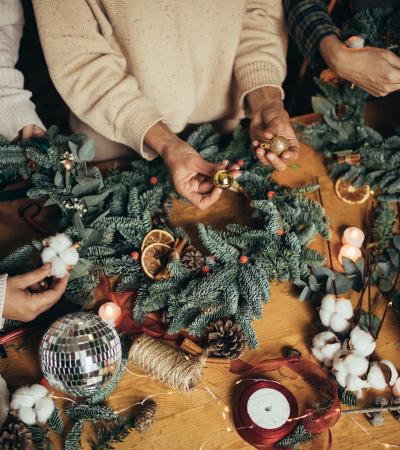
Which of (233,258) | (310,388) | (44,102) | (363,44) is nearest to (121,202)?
(233,258)

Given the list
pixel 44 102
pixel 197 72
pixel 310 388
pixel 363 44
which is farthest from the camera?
pixel 44 102

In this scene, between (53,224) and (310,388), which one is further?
(53,224)

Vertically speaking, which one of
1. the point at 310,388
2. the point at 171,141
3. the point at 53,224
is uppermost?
the point at 171,141

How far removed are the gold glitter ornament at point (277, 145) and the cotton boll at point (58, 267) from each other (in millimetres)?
568

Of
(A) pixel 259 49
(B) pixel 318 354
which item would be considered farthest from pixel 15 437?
(A) pixel 259 49

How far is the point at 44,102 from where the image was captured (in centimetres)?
207

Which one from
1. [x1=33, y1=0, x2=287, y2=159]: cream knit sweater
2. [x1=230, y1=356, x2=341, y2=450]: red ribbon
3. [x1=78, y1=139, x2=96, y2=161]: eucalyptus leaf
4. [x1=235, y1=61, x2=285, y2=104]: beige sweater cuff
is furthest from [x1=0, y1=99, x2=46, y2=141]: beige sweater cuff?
[x1=230, y1=356, x2=341, y2=450]: red ribbon

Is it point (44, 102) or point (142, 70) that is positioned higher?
point (142, 70)

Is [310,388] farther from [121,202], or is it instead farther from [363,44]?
[363,44]

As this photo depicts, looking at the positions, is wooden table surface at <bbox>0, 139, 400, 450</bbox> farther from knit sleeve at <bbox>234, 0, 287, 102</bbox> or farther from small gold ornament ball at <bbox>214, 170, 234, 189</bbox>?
knit sleeve at <bbox>234, 0, 287, 102</bbox>

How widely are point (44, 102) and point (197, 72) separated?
1.09 metres

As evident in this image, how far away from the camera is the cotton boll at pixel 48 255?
3.04 feet

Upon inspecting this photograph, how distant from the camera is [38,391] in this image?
2.91 ft

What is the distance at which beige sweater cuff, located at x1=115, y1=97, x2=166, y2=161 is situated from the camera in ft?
3.73
